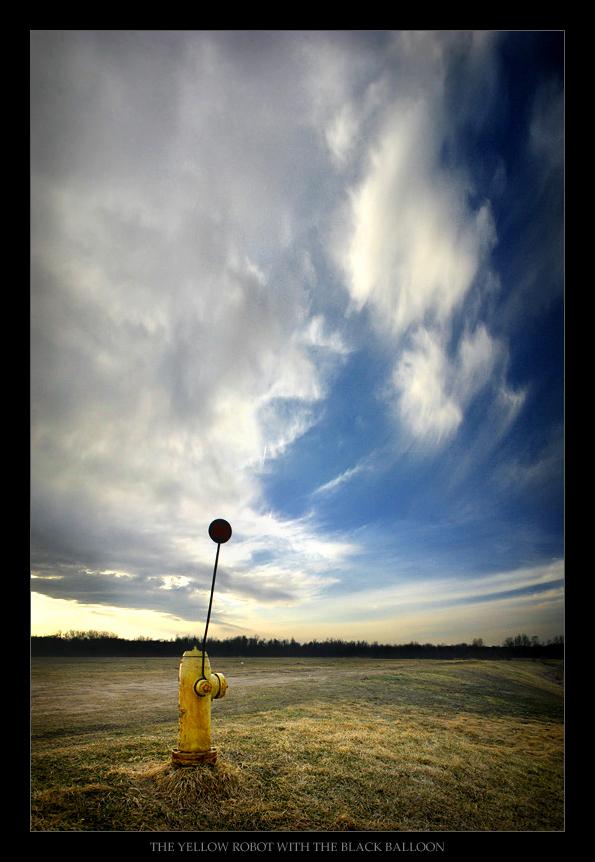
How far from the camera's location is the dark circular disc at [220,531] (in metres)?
5.09

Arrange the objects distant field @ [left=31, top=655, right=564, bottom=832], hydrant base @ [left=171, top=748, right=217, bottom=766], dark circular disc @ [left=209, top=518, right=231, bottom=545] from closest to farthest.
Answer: distant field @ [left=31, top=655, right=564, bottom=832] → hydrant base @ [left=171, top=748, right=217, bottom=766] → dark circular disc @ [left=209, top=518, right=231, bottom=545]

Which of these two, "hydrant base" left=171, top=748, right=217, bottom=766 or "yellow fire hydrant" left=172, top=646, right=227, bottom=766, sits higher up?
"yellow fire hydrant" left=172, top=646, right=227, bottom=766

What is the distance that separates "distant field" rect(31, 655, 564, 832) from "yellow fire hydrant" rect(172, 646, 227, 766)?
0.14 metres

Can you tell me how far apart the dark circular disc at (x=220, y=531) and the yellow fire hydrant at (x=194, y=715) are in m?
1.52

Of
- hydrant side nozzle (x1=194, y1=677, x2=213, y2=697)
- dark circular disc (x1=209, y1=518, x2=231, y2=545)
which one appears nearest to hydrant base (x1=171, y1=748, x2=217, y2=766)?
hydrant side nozzle (x1=194, y1=677, x2=213, y2=697)

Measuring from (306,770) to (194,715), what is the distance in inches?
77.3

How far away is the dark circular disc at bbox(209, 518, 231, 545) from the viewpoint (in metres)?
5.09

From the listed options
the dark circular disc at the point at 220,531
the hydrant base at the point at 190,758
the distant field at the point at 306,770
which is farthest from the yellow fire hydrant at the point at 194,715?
the dark circular disc at the point at 220,531

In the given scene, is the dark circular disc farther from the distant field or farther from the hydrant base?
the distant field

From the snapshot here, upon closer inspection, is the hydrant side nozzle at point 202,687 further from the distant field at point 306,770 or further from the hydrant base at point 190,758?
the distant field at point 306,770

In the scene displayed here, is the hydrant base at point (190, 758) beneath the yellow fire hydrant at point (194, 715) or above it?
beneath

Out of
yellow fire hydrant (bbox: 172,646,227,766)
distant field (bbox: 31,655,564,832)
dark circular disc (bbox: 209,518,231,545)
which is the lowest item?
distant field (bbox: 31,655,564,832)
